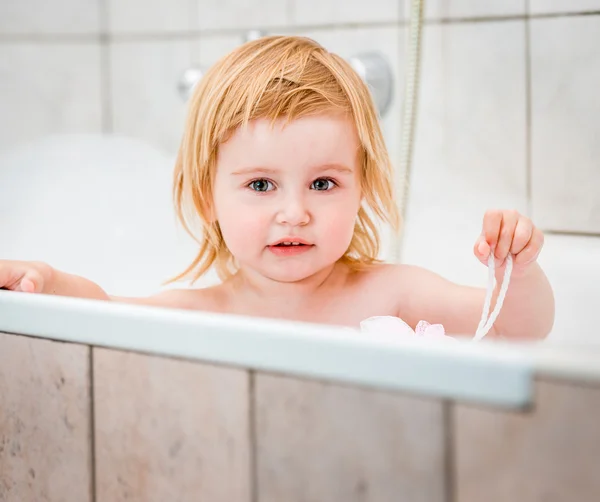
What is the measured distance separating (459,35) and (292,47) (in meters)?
0.60

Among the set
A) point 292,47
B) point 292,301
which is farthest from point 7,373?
point 292,47

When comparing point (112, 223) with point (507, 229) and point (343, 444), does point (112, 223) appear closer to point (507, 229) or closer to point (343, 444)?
point (507, 229)

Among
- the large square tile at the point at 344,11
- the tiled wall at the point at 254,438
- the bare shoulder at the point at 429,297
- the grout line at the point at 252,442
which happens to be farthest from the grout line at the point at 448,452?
the large square tile at the point at 344,11

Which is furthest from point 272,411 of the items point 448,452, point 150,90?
point 150,90

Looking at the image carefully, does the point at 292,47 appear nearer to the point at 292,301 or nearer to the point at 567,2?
the point at 292,301

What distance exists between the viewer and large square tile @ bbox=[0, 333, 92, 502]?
0.98 meters

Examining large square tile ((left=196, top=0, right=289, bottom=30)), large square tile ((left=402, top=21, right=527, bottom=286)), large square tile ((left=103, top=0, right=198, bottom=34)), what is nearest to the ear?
large square tile ((left=402, top=21, right=527, bottom=286))

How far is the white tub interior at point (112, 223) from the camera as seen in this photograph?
1784mm

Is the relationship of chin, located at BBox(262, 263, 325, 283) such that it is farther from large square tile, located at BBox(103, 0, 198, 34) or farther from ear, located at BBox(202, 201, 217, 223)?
large square tile, located at BBox(103, 0, 198, 34)

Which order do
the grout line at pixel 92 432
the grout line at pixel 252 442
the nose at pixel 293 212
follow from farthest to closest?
the nose at pixel 293 212, the grout line at pixel 92 432, the grout line at pixel 252 442

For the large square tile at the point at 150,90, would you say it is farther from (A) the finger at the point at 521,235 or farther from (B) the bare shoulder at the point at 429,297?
(A) the finger at the point at 521,235

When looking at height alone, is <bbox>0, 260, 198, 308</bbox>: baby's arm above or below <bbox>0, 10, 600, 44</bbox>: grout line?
below

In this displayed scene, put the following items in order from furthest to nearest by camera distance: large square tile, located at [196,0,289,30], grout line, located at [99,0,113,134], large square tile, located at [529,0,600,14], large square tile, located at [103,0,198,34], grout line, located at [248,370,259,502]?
grout line, located at [99,0,113,134] → large square tile, located at [103,0,198,34] → large square tile, located at [196,0,289,30] → large square tile, located at [529,0,600,14] → grout line, located at [248,370,259,502]

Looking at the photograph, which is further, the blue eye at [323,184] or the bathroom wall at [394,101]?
the bathroom wall at [394,101]
